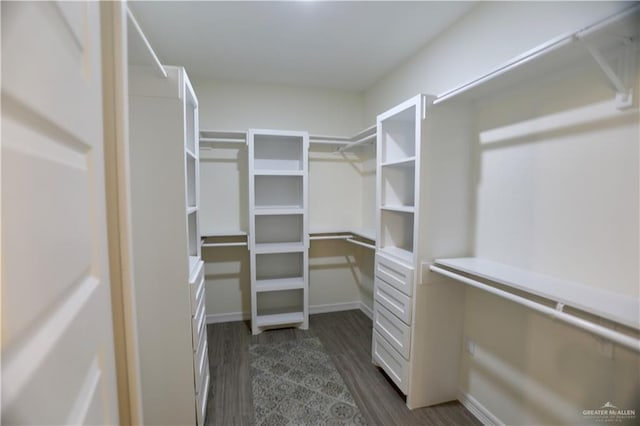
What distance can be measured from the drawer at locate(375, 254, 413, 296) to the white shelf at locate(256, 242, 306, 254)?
1015mm

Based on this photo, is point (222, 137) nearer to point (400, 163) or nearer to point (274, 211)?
point (274, 211)

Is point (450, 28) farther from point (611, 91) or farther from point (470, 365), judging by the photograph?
point (470, 365)

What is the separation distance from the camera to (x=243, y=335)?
2.97 m

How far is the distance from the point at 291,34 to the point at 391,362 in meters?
2.68

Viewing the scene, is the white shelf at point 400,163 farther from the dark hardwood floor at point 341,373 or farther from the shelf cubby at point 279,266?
the dark hardwood floor at point 341,373

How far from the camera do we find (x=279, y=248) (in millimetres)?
3027

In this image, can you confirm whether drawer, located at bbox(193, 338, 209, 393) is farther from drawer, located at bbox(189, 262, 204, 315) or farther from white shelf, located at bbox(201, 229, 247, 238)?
white shelf, located at bbox(201, 229, 247, 238)

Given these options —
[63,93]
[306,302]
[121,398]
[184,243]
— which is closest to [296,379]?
[306,302]

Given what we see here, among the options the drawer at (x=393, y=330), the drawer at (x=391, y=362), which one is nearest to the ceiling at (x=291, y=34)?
the drawer at (x=393, y=330)

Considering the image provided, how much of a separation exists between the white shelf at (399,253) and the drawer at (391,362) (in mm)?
691

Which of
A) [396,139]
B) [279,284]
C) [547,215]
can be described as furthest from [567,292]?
[279,284]

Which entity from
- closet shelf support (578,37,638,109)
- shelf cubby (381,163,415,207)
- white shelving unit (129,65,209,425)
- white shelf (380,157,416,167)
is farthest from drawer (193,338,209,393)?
closet shelf support (578,37,638,109)

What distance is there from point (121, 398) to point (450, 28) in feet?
9.06

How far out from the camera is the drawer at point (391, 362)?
200 cm
